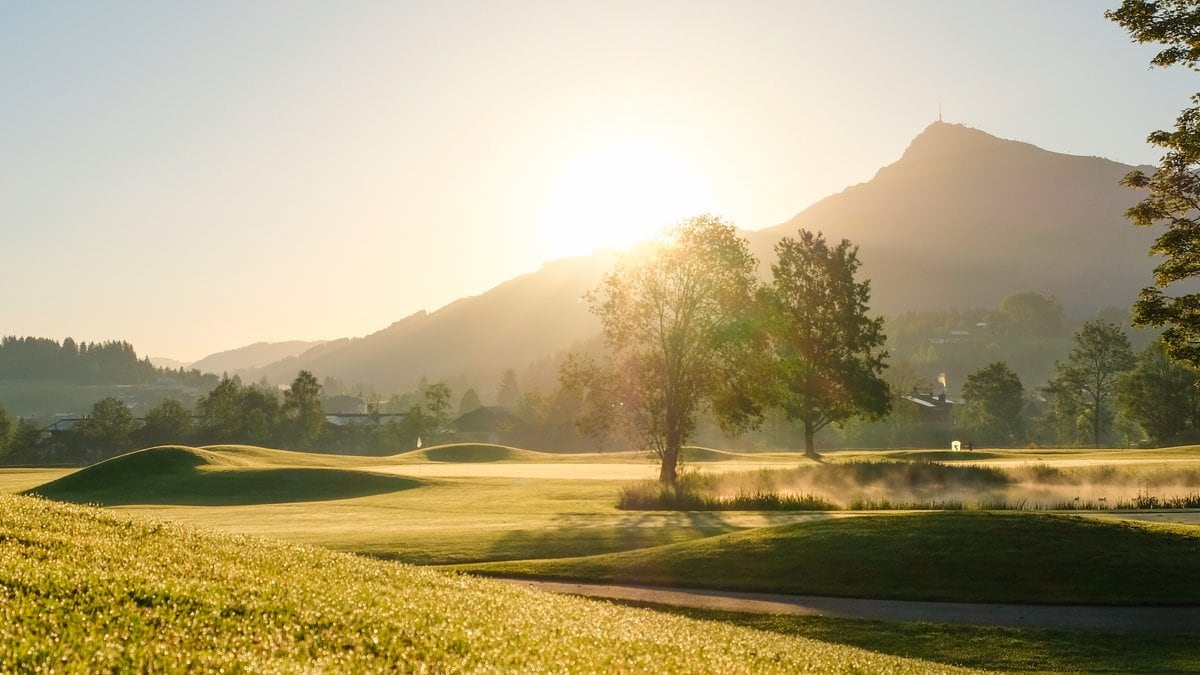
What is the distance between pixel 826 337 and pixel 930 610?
210 feet

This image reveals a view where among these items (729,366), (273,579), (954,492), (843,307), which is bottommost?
(954,492)

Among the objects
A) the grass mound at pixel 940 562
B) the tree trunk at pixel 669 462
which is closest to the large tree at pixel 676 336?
the tree trunk at pixel 669 462

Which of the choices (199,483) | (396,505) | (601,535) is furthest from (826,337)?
(199,483)

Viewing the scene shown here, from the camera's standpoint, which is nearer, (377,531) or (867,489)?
(377,531)

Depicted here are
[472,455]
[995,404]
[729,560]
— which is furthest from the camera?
[995,404]

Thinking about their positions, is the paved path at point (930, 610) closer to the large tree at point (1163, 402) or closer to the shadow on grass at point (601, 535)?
the shadow on grass at point (601, 535)

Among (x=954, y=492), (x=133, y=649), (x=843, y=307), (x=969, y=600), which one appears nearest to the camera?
(x=133, y=649)

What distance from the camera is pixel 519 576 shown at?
2866 cm

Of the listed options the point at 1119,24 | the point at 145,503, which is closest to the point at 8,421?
the point at 145,503

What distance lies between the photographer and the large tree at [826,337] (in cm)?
8562

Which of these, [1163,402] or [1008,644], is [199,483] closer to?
[1008,644]

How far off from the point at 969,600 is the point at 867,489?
114ft

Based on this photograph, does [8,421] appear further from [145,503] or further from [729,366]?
[729,366]

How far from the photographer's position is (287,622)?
11.6 metres
